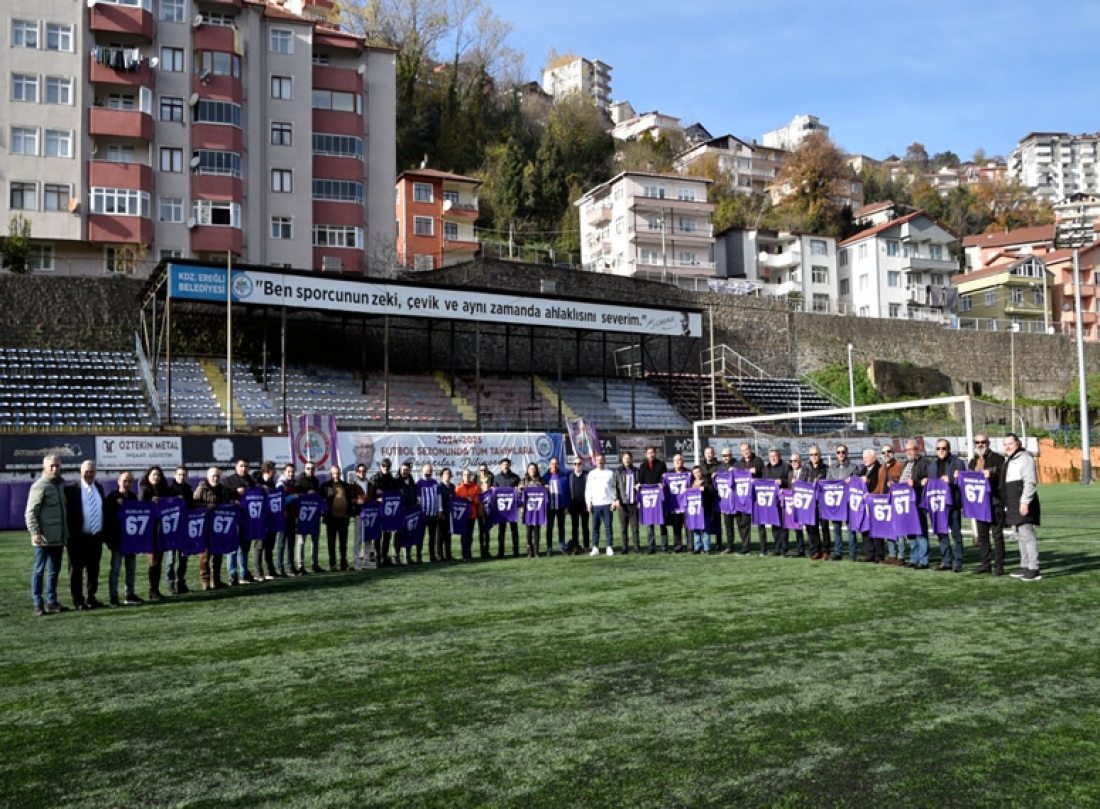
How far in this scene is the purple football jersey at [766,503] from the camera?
1415 cm

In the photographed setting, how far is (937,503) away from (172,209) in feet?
129

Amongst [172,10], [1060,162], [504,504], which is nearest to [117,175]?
[172,10]

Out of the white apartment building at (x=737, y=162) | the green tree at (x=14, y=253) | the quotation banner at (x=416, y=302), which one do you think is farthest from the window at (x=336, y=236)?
the white apartment building at (x=737, y=162)

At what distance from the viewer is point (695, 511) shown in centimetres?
1485

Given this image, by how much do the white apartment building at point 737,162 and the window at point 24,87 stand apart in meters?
68.8

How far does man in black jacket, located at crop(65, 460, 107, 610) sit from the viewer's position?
401 inches

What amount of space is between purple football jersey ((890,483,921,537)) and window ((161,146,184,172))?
3919 cm

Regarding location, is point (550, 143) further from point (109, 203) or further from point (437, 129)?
point (109, 203)

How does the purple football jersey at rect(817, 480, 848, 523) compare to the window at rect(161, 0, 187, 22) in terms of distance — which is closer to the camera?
the purple football jersey at rect(817, 480, 848, 523)

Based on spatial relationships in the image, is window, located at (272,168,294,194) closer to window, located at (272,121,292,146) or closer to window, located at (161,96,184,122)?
A: window, located at (272,121,292,146)

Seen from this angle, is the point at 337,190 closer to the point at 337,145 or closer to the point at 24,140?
the point at 337,145

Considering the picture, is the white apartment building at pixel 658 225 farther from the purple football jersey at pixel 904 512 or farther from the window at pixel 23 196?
the purple football jersey at pixel 904 512

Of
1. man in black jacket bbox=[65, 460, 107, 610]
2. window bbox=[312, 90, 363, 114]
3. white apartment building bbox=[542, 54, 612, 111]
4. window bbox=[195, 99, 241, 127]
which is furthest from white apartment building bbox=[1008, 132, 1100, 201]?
man in black jacket bbox=[65, 460, 107, 610]

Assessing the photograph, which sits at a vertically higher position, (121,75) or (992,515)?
(121,75)
